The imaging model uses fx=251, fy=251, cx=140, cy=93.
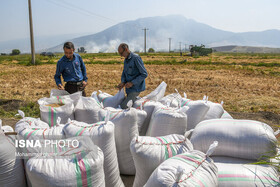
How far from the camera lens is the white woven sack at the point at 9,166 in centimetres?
177

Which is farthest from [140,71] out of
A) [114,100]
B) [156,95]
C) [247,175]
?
[247,175]

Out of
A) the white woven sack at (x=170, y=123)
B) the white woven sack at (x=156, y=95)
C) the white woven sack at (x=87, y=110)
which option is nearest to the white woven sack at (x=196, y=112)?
the white woven sack at (x=170, y=123)

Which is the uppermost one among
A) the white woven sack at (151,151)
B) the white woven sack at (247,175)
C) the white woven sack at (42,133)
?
the white woven sack at (42,133)

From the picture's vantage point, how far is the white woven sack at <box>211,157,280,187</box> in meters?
1.70

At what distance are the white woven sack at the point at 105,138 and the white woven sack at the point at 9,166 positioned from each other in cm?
41

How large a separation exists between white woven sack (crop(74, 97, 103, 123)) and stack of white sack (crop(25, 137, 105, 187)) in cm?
108

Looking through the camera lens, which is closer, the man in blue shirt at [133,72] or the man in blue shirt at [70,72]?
the man in blue shirt at [133,72]

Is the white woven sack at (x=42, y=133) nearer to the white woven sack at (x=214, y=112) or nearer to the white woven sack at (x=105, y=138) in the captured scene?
the white woven sack at (x=105, y=138)

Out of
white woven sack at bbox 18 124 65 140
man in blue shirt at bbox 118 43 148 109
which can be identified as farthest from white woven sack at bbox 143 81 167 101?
white woven sack at bbox 18 124 65 140

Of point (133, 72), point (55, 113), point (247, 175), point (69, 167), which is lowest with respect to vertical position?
point (247, 175)

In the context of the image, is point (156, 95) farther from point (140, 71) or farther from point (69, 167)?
point (69, 167)

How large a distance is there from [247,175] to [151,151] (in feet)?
2.24

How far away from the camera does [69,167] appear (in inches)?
61.5

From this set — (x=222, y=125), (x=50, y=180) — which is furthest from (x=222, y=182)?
(x=50, y=180)
